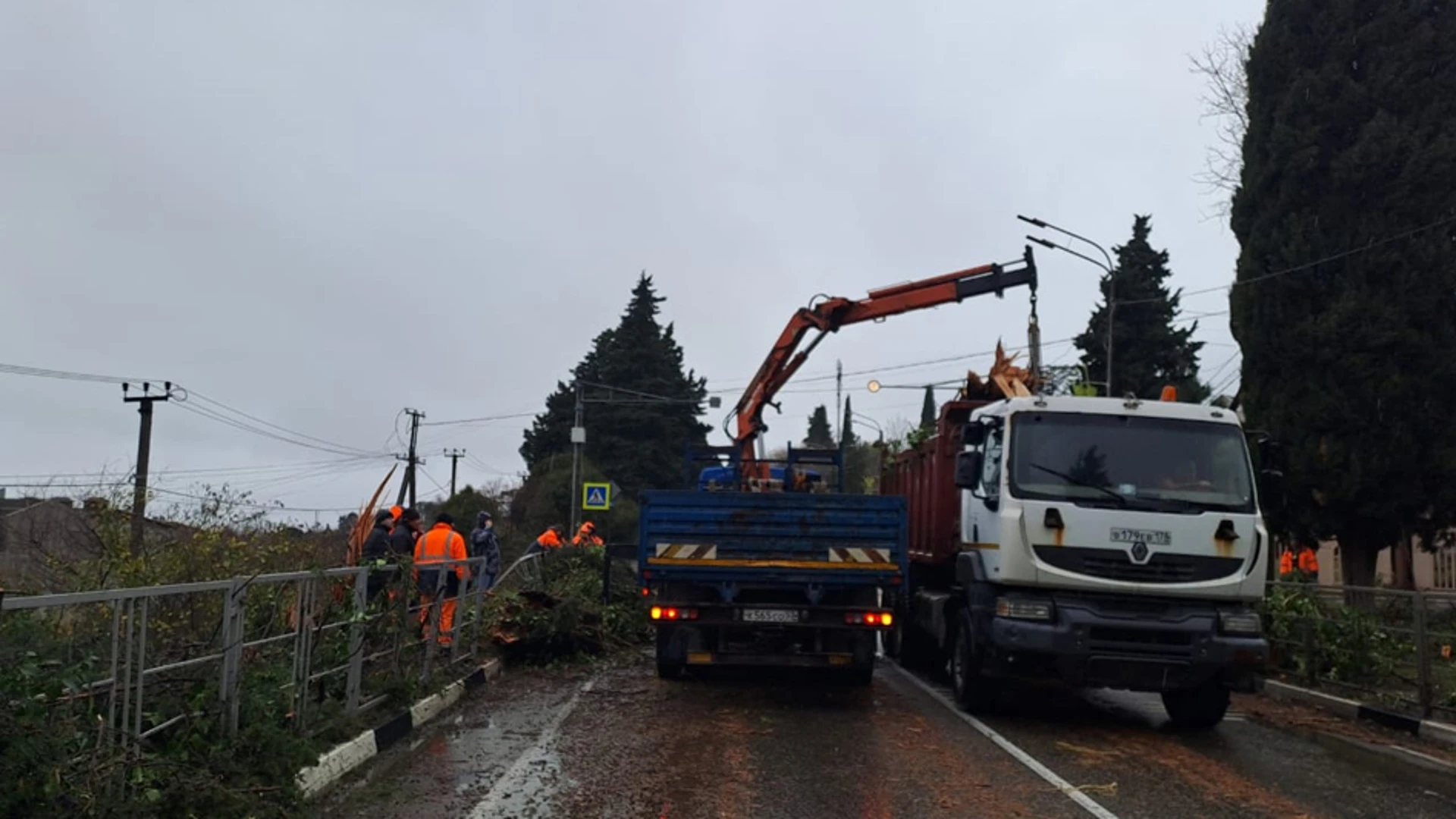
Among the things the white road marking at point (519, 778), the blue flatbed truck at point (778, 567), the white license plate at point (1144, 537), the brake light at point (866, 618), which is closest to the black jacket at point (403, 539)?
the blue flatbed truck at point (778, 567)

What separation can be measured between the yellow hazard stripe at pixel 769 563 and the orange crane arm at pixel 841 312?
457 centimetres

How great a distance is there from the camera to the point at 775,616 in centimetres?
1106

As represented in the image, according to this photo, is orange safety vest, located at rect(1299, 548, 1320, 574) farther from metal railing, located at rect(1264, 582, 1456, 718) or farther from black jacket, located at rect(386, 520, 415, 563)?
black jacket, located at rect(386, 520, 415, 563)

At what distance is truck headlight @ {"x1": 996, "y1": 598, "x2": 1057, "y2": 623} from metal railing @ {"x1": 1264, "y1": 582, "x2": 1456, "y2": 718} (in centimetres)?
369

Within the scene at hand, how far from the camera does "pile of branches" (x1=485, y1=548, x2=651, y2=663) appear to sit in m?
13.5

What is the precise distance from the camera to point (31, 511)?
959 cm

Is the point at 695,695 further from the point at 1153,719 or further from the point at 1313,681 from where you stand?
the point at 1313,681

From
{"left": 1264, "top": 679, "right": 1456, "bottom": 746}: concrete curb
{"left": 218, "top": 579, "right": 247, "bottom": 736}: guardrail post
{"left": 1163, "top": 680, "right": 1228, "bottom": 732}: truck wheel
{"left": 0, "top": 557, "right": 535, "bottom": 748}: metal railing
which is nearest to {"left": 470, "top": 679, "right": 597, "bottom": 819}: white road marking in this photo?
{"left": 0, "top": 557, "right": 535, "bottom": 748}: metal railing

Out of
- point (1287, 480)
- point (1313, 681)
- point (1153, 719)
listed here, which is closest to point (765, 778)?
point (1153, 719)

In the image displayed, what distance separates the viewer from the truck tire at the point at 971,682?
10.3 m

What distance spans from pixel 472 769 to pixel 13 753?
362 centimetres

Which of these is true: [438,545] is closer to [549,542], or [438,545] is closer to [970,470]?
[970,470]

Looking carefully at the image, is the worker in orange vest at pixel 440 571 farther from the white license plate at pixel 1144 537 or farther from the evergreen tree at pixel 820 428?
the evergreen tree at pixel 820 428

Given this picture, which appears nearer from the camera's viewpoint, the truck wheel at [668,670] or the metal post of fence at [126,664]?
the metal post of fence at [126,664]
